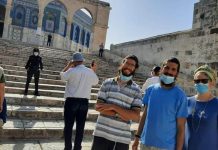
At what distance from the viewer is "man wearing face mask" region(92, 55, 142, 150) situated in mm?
3033

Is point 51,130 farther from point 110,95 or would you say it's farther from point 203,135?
point 203,135

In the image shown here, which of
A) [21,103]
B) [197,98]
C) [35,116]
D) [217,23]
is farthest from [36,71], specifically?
[197,98]

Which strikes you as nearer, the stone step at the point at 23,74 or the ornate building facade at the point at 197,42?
the ornate building facade at the point at 197,42

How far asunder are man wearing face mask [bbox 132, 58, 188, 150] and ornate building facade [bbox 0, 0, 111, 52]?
2415 centimetres

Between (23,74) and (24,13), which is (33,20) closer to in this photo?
(24,13)

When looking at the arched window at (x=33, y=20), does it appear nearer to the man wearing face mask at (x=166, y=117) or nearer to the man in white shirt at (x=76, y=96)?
the man in white shirt at (x=76, y=96)

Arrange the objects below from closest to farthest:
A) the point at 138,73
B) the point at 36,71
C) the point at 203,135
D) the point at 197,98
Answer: the point at 203,135, the point at 197,98, the point at 36,71, the point at 138,73

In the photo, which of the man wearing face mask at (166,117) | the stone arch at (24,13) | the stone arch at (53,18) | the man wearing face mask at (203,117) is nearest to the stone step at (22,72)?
the man wearing face mask at (166,117)

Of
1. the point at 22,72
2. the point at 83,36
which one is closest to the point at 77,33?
the point at 83,36

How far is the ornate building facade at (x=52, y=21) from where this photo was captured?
27.8 m

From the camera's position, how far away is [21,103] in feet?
24.8

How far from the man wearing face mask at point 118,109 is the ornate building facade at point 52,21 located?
23.9 meters

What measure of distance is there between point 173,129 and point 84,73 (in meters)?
2.26

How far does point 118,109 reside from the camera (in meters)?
3.01
